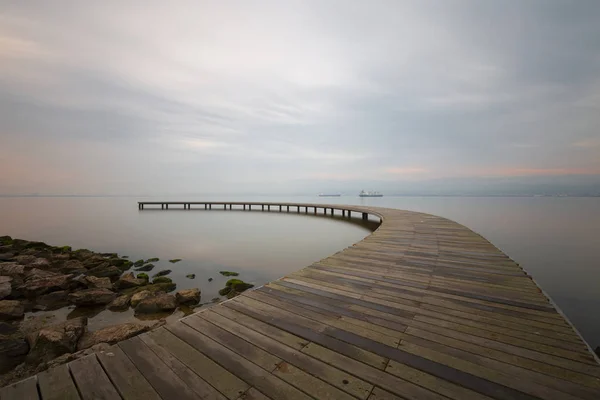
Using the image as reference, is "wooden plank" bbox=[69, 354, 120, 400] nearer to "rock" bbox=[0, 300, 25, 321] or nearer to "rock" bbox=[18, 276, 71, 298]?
"rock" bbox=[0, 300, 25, 321]

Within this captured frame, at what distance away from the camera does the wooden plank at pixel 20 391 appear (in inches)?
75.1

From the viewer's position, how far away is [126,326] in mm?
4941

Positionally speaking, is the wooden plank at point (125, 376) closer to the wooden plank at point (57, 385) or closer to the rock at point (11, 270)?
the wooden plank at point (57, 385)

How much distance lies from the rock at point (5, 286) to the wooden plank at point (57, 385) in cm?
721

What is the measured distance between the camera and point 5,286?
6961 millimetres

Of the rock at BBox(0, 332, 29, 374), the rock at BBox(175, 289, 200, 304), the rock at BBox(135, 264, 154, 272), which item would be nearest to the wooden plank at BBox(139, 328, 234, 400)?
the rock at BBox(0, 332, 29, 374)

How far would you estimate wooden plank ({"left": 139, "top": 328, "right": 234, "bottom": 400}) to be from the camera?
195 cm

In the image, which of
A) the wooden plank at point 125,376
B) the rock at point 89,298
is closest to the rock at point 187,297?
the rock at point 89,298

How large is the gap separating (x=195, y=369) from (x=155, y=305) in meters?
4.87

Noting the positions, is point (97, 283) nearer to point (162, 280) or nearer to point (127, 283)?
point (127, 283)

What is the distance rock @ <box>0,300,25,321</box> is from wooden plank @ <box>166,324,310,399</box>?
6.05 m

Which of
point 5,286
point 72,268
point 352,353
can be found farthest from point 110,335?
point 72,268

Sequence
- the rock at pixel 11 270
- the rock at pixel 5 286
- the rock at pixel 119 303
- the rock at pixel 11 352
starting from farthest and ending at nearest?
the rock at pixel 11 270 → the rock at pixel 5 286 → the rock at pixel 119 303 → the rock at pixel 11 352

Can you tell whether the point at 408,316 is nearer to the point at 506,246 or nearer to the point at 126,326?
the point at 126,326
